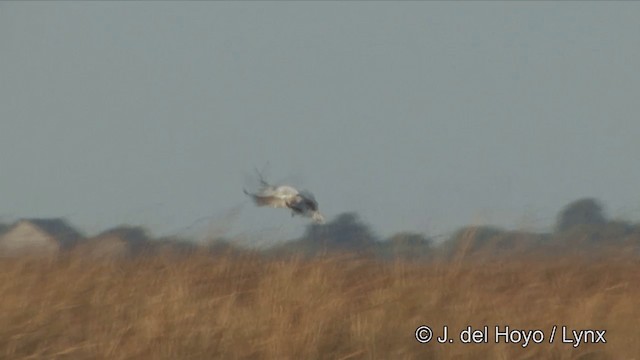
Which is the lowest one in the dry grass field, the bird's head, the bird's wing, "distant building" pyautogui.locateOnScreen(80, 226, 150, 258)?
the dry grass field

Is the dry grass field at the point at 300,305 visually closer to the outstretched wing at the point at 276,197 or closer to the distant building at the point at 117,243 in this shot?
the distant building at the point at 117,243

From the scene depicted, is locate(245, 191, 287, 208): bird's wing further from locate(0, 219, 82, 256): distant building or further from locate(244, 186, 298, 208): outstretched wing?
locate(0, 219, 82, 256): distant building

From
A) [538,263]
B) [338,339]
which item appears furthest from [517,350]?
[538,263]

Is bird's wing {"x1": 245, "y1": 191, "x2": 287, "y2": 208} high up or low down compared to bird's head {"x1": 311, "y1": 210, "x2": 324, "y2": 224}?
up

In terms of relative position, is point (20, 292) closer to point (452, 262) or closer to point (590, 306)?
point (452, 262)

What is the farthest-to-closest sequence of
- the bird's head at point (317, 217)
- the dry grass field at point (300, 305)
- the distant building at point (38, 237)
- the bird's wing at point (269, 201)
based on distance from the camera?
1. the bird's wing at point (269, 201)
2. the bird's head at point (317, 217)
3. the distant building at point (38, 237)
4. the dry grass field at point (300, 305)

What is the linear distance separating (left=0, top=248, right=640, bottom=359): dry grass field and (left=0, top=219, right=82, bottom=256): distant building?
0.93ft

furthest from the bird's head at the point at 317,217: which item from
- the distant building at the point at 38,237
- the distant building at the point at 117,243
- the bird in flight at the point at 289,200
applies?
the distant building at the point at 38,237

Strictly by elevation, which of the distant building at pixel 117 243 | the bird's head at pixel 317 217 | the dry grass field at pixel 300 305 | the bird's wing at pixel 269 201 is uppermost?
the bird's wing at pixel 269 201

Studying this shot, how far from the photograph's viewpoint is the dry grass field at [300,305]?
698cm

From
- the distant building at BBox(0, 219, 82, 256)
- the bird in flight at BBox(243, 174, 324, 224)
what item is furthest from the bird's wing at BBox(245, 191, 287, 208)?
the distant building at BBox(0, 219, 82, 256)

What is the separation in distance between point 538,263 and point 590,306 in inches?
37.0

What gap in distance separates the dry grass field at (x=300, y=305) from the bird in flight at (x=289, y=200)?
69 cm

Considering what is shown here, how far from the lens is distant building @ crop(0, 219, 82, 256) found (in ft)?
28.3
